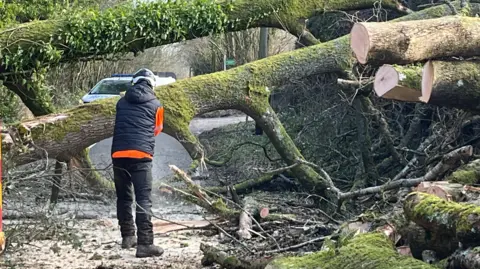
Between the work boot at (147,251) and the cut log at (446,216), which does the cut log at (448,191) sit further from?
the work boot at (147,251)

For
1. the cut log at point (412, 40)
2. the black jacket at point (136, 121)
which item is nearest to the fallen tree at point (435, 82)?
the cut log at point (412, 40)

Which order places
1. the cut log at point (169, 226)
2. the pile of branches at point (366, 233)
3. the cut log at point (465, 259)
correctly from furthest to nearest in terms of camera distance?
the cut log at point (169, 226) < the pile of branches at point (366, 233) < the cut log at point (465, 259)

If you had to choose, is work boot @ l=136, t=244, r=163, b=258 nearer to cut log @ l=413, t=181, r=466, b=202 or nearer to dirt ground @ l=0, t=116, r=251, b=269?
dirt ground @ l=0, t=116, r=251, b=269

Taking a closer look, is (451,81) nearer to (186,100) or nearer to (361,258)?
(361,258)

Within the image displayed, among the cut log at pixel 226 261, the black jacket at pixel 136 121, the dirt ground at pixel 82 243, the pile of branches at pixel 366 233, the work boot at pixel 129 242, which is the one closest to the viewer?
the pile of branches at pixel 366 233

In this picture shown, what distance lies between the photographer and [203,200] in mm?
6770

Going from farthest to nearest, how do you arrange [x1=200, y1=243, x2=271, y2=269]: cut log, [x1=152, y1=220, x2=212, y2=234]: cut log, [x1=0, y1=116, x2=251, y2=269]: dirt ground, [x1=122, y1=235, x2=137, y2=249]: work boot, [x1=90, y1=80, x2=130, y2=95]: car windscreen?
[x1=90, y1=80, x2=130, y2=95]: car windscreen < [x1=152, y1=220, x2=212, y2=234]: cut log < [x1=122, y1=235, x2=137, y2=249]: work boot < [x1=0, y1=116, x2=251, y2=269]: dirt ground < [x1=200, y1=243, x2=271, y2=269]: cut log

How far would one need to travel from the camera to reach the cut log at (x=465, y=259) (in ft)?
11.9

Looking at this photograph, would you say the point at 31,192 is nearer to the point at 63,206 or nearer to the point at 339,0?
the point at 63,206

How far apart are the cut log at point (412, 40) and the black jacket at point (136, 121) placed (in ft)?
6.90

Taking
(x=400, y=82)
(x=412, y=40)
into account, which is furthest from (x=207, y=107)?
(x=412, y=40)

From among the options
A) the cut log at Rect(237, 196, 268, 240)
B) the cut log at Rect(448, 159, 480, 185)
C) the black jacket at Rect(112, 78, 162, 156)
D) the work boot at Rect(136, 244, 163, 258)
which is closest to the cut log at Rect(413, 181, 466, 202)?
the cut log at Rect(448, 159, 480, 185)

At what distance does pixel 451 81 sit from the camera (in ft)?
18.1

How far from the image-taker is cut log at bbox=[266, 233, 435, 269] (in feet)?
12.6
